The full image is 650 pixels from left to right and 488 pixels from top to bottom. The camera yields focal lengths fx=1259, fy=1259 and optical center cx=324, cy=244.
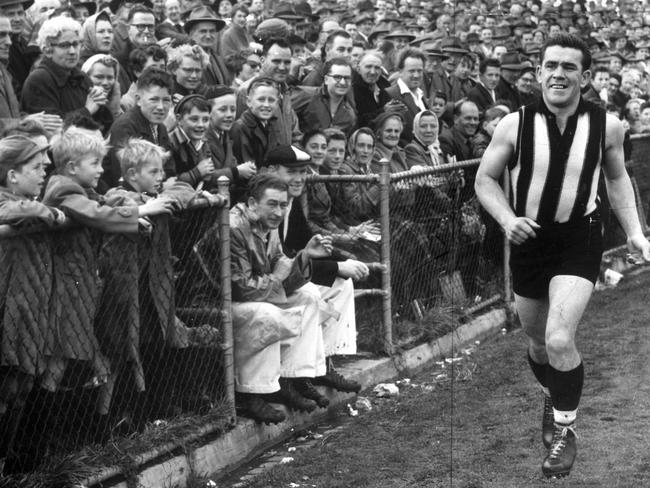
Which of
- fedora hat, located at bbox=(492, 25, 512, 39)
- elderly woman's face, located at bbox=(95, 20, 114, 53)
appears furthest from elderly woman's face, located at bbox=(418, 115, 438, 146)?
fedora hat, located at bbox=(492, 25, 512, 39)

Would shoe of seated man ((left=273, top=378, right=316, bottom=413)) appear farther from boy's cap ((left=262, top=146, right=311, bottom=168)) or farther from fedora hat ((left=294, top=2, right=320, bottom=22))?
fedora hat ((left=294, top=2, right=320, bottom=22))

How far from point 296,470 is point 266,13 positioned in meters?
10.1

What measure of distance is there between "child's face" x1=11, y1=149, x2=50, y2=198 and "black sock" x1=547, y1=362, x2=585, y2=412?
9.44 ft

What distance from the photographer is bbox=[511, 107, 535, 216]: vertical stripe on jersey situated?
6.92 metres

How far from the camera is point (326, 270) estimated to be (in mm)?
8758

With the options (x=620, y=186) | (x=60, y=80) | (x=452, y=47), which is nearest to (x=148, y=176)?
(x=60, y=80)

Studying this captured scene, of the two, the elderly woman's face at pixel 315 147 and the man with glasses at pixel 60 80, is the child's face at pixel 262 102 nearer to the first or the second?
the elderly woman's face at pixel 315 147

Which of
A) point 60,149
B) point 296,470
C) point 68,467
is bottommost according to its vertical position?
point 296,470

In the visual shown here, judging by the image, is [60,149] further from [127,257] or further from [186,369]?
[186,369]

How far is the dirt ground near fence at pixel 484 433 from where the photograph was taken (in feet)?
23.1

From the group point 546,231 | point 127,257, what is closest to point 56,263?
point 127,257

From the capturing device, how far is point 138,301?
6613 millimetres

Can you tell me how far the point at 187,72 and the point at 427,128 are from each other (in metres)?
2.85

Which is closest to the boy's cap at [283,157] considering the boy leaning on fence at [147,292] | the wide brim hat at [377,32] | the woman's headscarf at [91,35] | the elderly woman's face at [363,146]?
the boy leaning on fence at [147,292]
